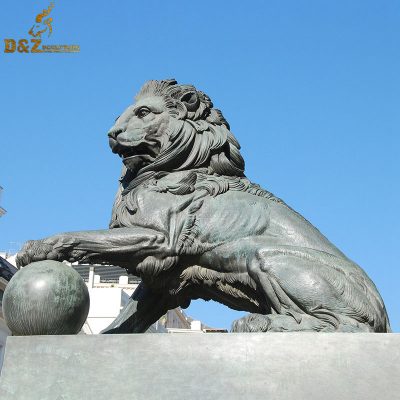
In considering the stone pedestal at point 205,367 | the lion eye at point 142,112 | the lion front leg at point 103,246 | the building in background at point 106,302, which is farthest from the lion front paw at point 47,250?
the building in background at point 106,302

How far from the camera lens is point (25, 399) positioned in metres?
4.78

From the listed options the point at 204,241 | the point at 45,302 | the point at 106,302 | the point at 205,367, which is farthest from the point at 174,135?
the point at 106,302

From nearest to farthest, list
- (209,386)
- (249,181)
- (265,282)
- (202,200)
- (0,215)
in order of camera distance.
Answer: (209,386) < (265,282) < (202,200) < (249,181) < (0,215)

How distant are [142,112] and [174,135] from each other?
1.33 ft

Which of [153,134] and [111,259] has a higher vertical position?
[153,134]

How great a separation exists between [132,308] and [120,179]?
1094 mm

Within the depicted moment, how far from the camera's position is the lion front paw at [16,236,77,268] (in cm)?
545

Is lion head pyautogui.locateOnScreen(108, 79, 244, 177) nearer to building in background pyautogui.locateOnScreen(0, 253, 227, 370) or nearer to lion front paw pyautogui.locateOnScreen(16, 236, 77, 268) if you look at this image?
lion front paw pyautogui.locateOnScreen(16, 236, 77, 268)

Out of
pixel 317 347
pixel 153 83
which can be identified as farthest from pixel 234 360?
pixel 153 83

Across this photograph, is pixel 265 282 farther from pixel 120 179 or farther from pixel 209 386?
pixel 120 179

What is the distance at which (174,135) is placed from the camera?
610cm

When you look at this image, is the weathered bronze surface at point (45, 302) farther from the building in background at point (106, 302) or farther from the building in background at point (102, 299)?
the building in background at point (106, 302)

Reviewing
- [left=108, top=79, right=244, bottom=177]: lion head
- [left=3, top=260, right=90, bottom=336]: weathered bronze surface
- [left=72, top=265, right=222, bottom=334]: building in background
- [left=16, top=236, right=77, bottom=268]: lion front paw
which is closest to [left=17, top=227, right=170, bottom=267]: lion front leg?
[left=16, top=236, right=77, bottom=268]: lion front paw

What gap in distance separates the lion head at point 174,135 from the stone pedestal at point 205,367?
1.70 meters
